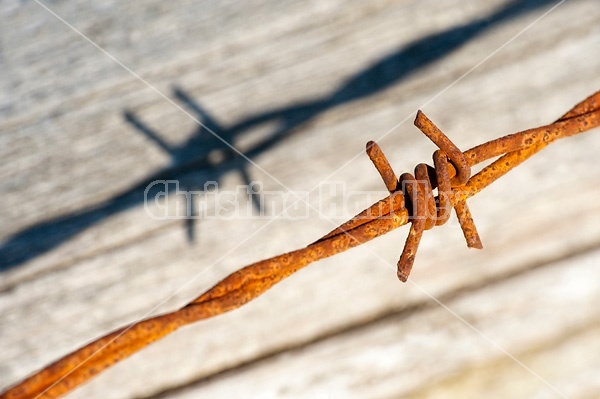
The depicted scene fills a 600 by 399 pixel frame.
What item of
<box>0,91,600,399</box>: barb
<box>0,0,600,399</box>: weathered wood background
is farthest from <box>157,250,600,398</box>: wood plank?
<box>0,91,600,399</box>: barb

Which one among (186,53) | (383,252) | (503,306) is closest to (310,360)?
(383,252)

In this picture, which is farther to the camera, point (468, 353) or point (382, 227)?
point (468, 353)

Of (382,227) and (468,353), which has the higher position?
(382,227)

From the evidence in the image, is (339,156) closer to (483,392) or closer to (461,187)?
(461,187)

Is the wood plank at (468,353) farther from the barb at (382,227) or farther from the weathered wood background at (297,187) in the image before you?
the barb at (382,227)

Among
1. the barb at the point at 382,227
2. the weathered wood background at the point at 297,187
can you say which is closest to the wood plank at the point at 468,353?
the weathered wood background at the point at 297,187
